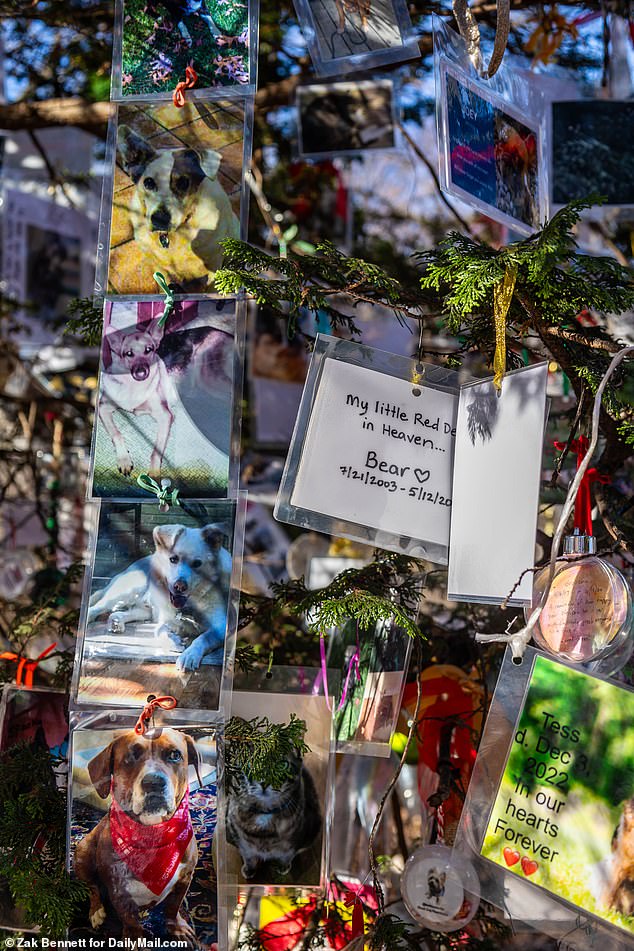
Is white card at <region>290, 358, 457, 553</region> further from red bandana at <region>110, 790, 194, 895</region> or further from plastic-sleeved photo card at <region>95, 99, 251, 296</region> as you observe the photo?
red bandana at <region>110, 790, 194, 895</region>

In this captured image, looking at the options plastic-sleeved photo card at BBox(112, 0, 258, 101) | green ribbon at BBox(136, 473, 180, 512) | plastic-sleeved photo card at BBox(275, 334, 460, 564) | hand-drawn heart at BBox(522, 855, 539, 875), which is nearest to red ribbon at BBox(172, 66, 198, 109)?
plastic-sleeved photo card at BBox(112, 0, 258, 101)

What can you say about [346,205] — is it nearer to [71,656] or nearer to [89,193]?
[89,193]

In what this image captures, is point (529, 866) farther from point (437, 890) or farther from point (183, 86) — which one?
point (183, 86)

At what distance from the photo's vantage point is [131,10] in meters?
1.10

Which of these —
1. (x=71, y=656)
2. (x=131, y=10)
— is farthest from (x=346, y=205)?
(x=71, y=656)

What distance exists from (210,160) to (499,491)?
531mm

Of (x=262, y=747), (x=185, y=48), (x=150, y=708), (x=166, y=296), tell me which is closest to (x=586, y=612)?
(x=262, y=747)

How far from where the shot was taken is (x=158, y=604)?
0.97 metres

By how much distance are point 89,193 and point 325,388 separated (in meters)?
2.46

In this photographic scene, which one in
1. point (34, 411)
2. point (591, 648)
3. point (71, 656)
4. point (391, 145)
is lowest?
point (71, 656)

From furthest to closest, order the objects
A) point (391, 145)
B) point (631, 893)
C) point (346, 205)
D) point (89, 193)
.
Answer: point (89, 193)
point (346, 205)
point (391, 145)
point (631, 893)

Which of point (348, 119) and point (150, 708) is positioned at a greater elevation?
point (348, 119)

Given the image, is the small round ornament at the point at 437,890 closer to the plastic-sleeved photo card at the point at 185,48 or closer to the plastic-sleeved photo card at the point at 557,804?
the plastic-sleeved photo card at the point at 557,804

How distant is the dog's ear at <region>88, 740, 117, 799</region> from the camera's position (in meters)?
0.95
